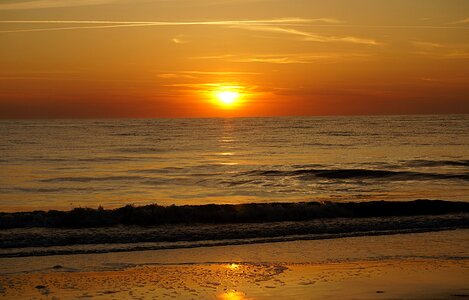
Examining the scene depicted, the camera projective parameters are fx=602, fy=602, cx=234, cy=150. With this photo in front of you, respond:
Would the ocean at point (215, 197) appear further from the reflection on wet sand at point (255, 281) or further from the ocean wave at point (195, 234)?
the reflection on wet sand at point (255, 281)

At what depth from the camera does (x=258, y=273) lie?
11602mm

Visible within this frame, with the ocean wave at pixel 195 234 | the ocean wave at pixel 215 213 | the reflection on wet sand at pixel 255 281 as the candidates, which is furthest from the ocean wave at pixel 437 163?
the reflection on wet sand at pixel 255 281

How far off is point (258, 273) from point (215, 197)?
14693 millimetres

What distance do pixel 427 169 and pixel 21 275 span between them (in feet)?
103

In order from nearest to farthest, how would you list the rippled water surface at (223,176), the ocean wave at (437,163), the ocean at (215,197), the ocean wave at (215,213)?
1. the ocean at (215,197)
2. the ocean wave at (215,213)
3. the rippled water surface at (223,176)
4. the ocean wave at (437,163)

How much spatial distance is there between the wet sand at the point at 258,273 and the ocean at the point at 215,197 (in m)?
1.52

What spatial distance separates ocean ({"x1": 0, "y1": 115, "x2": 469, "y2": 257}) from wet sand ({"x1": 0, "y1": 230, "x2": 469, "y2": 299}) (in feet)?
4.98

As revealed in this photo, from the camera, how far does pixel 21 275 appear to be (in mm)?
11555

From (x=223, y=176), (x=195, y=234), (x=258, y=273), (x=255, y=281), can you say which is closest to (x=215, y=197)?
(x=223, y=176)

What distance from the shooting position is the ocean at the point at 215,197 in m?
16.9

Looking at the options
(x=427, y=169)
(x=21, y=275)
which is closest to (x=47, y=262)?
(x=21, y=275)

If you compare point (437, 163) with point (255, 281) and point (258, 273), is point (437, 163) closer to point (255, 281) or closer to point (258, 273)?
point (258, 273)

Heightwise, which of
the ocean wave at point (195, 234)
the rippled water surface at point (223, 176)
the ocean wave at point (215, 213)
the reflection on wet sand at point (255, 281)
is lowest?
the reflection on wet sand at point (255, 281)

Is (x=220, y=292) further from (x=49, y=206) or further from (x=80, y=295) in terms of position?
(x=49, y=206)
